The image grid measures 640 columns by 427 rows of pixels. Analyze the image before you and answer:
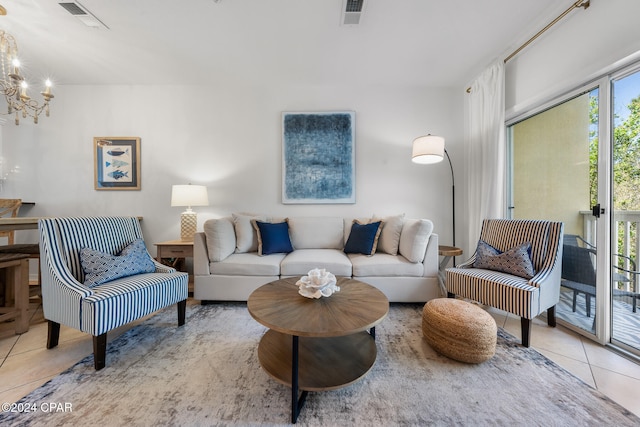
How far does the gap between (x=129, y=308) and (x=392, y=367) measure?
1741 mm

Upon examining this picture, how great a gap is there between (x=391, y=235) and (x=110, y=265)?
8.22ft

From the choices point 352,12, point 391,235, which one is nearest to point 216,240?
point 391,235

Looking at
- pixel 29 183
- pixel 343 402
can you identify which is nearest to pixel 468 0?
pixel 343 402

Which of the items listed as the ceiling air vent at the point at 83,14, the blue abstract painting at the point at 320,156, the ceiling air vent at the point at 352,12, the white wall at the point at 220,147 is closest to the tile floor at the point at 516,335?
the white wall at the point at 220,147

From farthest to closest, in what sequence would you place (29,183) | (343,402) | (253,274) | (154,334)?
(29,183) → (253,274) → (154,334) → (343,402)

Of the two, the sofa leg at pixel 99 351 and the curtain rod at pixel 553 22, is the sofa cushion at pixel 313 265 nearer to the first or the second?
the sofa leg at pixel 99 351

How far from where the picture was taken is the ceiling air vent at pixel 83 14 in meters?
1.85

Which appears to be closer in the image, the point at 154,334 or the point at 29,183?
the point at 154,334

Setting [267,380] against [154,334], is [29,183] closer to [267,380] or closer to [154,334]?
[154,334]

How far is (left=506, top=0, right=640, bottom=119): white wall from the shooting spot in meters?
1.53

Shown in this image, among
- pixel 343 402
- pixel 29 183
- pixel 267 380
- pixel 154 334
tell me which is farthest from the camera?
pixel 29 183

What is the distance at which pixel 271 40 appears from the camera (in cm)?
226

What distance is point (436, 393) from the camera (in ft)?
4.00

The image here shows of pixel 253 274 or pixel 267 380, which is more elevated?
pixel 253 274
